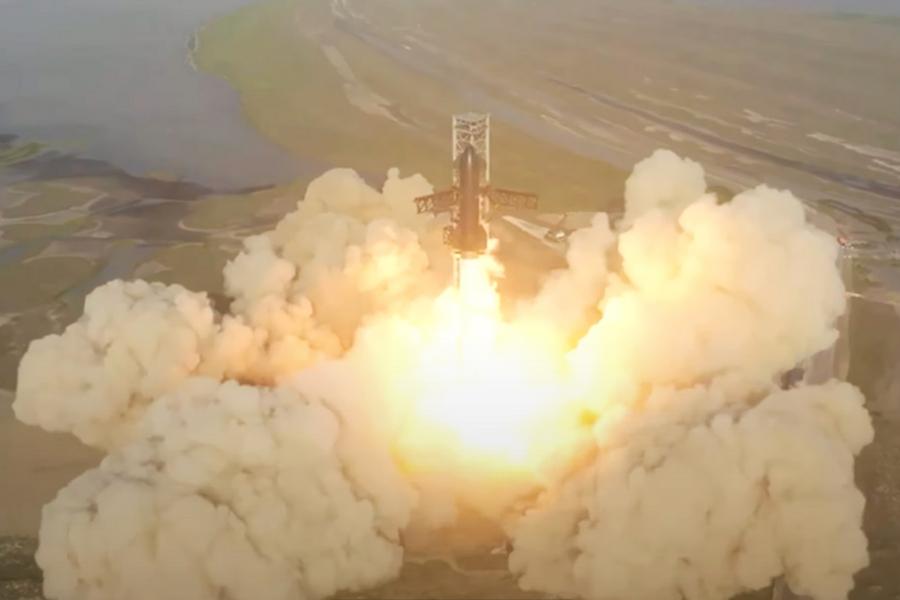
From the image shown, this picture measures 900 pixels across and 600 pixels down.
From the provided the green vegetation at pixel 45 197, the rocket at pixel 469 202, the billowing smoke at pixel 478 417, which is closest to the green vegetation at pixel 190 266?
the green vegetation at pixel 45 197

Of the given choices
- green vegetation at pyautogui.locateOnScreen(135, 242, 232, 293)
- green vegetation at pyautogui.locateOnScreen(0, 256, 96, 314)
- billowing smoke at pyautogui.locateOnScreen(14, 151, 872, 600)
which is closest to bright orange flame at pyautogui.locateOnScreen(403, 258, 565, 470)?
billowing smoke at pyautogui.locateOnScreen(14, 151, 872, 600)

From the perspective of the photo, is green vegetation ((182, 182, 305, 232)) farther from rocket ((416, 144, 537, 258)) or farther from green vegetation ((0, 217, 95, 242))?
rocket ((416, 144, 537, 258))

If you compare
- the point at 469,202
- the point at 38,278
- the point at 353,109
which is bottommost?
the point at 38,278

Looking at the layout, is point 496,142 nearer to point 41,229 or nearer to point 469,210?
point 41,229

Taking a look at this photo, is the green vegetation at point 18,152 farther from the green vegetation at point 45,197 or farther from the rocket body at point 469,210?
the rocket body at point 469,210

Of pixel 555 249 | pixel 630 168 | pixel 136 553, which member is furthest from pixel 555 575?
pixel 630 168

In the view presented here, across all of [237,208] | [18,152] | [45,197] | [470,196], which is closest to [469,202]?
[470,196]

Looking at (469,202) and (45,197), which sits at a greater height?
(469,202)
